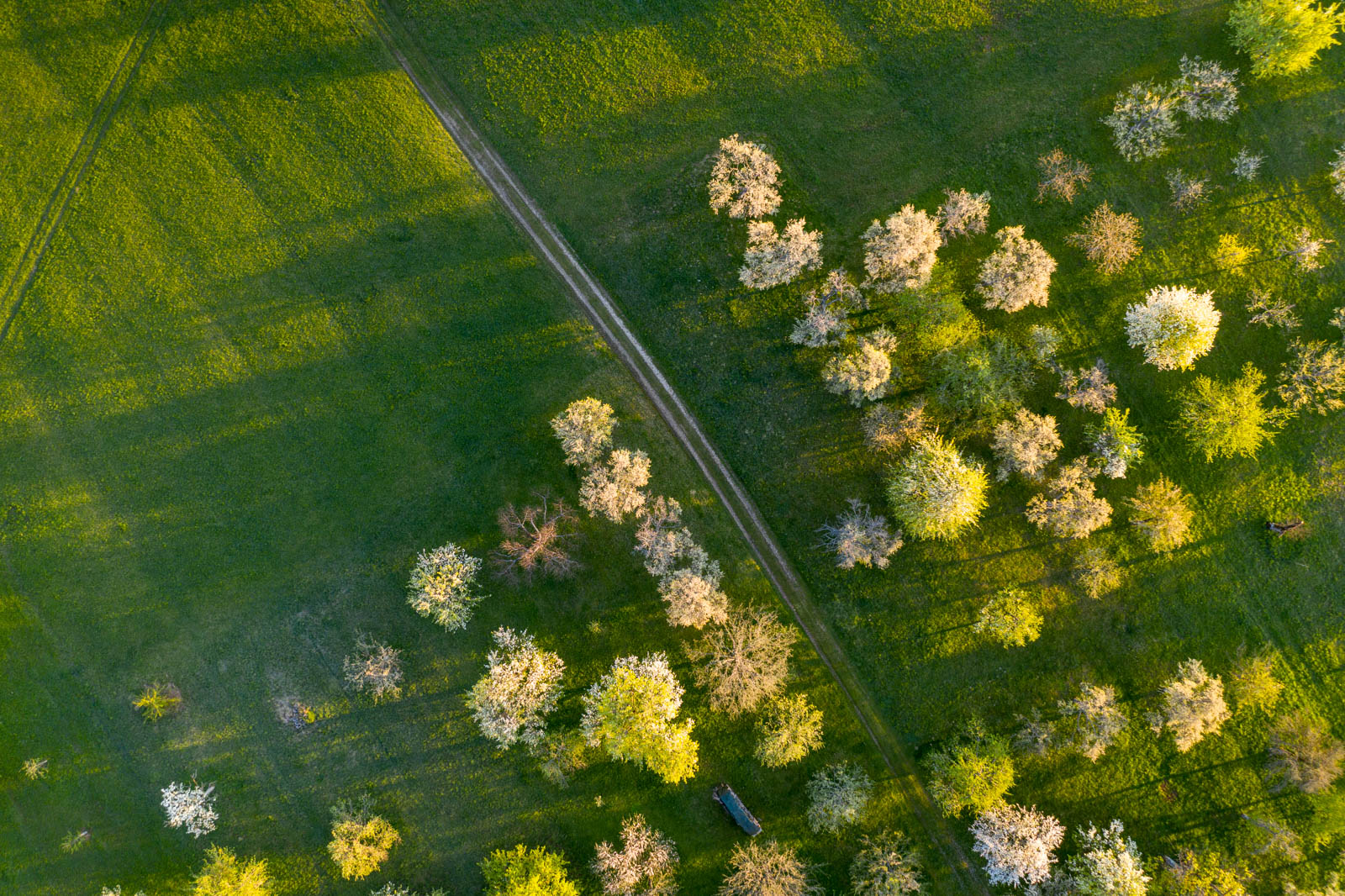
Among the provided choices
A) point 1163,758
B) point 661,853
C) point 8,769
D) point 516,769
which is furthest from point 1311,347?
point 8,769

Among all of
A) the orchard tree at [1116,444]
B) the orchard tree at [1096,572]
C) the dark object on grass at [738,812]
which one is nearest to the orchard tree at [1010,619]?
the orchard tree at [1096,572]

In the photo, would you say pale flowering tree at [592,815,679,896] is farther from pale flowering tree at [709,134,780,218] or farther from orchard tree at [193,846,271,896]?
pale flowering tree at [709,134,780,218]

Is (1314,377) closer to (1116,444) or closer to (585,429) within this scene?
(1116,444)

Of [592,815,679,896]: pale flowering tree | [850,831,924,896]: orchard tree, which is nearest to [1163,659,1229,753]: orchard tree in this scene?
[850,831,924,896]: orchard tree

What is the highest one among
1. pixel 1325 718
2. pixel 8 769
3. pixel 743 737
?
pixel 8 769

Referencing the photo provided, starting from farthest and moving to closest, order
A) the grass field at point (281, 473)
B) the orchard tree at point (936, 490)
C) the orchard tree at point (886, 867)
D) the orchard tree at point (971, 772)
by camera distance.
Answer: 1. the grass field at point (281, 473)
2. the orchard tree at point (886, 867)
3. the orchard tree at point (971, 772)
4. the orchard tree at point (936, 490)

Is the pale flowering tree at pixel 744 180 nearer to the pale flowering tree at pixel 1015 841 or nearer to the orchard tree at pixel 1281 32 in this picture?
the orchard tree at pixel 1281 32

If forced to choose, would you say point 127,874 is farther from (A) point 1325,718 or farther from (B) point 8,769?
(A) point 1325,718
